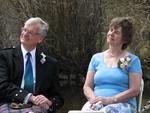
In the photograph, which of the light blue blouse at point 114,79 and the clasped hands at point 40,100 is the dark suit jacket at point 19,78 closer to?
the clasped hands at point 40,100

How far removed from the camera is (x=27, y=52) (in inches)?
171

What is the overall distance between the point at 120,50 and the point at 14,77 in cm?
104

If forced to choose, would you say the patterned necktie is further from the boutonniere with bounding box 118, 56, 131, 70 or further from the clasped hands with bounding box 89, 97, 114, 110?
the boutonniere with bounding box 118, 56, 131, 70

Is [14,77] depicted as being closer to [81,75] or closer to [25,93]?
[25,93]

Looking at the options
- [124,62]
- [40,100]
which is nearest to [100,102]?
[124,62]

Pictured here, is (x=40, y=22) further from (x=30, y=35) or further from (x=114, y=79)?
(x=114, y=79)

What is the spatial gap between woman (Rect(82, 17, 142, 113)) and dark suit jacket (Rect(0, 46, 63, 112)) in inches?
13.5

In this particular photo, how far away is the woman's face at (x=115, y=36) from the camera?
14.7 ft

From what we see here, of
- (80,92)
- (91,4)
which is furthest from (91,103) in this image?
(91,4)

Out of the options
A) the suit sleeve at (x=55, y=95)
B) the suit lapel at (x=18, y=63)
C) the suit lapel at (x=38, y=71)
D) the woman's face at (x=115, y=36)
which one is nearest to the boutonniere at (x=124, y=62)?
the woman's face at (x=115, y=36)

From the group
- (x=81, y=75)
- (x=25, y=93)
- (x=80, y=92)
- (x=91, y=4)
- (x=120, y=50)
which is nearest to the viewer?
(x=25, y=93)

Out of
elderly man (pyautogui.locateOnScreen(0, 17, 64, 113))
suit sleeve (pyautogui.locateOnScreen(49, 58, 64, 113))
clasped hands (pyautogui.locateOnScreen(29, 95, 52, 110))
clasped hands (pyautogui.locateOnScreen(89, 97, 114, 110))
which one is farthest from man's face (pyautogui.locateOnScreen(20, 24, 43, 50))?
clasped hands (pyautogui.locateOnScreen(89, 97, 114, 110))

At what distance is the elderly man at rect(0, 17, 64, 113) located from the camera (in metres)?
4.16

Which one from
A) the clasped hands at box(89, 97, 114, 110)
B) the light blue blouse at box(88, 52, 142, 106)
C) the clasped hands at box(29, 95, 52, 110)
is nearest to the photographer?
the clasped hands at box(29, 95, 52, 110)
